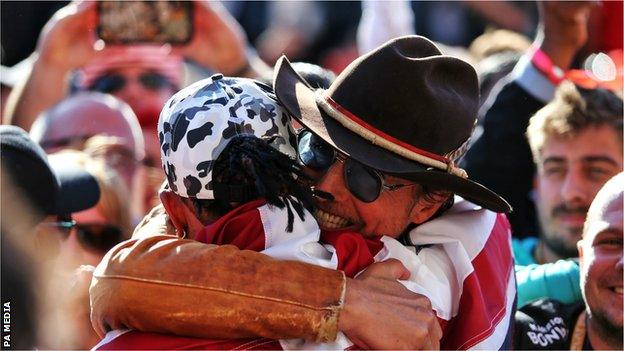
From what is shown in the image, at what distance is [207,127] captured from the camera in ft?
8.39

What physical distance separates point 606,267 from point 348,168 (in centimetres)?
108

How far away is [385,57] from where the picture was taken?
276 cm

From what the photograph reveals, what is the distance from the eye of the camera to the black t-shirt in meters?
3.52

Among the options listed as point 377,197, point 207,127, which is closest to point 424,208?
point 377,197

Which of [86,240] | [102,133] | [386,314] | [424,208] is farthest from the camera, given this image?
[102,133]

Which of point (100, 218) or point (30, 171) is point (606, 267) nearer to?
point (30, 171)

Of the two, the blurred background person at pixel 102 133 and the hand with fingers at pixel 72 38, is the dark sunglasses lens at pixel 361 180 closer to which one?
the blurred background person at pixel 102 133

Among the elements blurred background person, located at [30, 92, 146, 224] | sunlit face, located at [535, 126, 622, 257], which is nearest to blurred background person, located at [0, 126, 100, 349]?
blurred background person, located at [30, 92, 146, 224]

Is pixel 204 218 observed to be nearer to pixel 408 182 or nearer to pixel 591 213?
pixel 408 182

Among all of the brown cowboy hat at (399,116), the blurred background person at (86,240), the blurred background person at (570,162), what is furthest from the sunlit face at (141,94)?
the brown cowboy hat at (399,116)

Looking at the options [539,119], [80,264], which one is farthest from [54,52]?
[539,119]

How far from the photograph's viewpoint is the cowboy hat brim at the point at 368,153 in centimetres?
265

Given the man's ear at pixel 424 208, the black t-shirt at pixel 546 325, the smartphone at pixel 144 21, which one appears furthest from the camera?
the smartphone at pixel 144 21

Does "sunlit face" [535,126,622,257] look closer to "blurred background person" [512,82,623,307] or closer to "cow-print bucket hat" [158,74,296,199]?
"blurred background person" [512,82,623,307]
